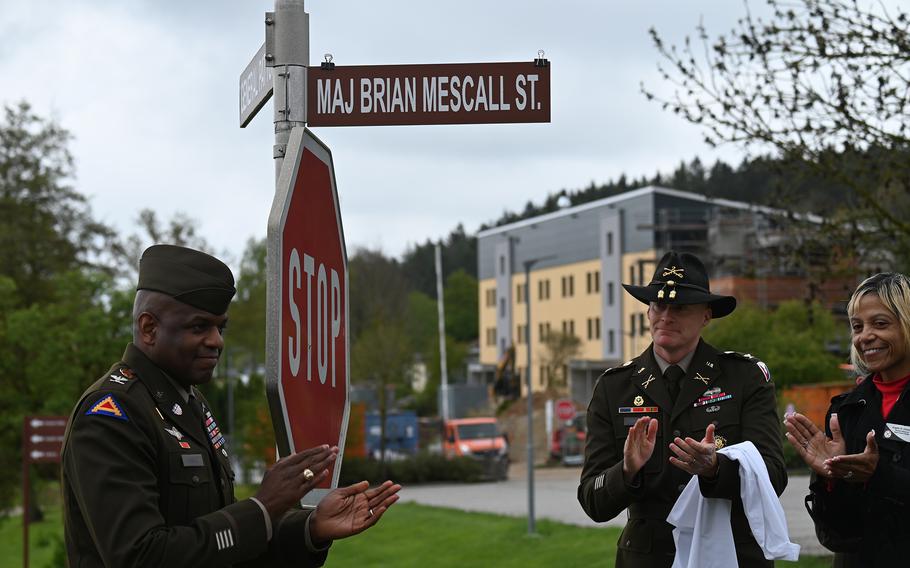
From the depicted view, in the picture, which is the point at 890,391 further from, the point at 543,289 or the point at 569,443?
the point at 543,289

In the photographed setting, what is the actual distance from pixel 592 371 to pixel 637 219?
409 inches

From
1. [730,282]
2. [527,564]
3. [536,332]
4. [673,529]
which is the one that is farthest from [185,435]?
[536,332]

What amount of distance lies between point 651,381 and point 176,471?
87.6 inches

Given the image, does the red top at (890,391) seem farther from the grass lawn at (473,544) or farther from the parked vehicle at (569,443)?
the parked vehicle at (569,443)

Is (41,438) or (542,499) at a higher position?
(41,438)

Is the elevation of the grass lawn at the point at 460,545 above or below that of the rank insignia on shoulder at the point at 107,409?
below

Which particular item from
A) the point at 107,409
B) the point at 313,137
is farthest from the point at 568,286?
the point at 107,409

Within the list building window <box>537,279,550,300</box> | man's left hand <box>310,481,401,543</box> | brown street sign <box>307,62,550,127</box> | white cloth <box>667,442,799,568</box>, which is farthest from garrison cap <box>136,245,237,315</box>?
building window <box>537,279,550,300</box>

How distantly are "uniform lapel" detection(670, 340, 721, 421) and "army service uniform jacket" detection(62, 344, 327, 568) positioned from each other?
1.85 metres

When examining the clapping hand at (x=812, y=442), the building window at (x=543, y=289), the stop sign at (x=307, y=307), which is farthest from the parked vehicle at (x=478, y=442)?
the stop sign at (x=307, y=307)

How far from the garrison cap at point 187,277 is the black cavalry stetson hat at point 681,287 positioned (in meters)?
2.02

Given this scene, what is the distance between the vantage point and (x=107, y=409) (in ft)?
11.5

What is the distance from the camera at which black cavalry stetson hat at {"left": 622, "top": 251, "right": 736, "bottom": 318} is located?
17.5 feet

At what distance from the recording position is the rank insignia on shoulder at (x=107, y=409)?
350 cm
